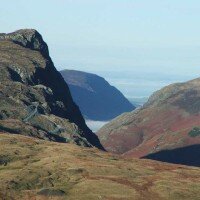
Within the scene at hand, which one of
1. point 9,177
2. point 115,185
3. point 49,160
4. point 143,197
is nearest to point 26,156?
point 49,160

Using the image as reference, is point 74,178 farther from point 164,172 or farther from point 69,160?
point 164,172

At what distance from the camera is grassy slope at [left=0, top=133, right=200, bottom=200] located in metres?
148

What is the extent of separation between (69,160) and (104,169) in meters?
13.7

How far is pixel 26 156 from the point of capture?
184 metres

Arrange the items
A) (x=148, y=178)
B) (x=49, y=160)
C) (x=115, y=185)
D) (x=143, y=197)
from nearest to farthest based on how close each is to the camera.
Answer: (x=143, y=197) → (x=115, y=185) → (x=148, y=178) → (x=49, y=160)

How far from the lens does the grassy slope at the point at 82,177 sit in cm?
14775

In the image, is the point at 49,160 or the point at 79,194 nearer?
the point at 79,194

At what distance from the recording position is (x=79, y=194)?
14688 cm

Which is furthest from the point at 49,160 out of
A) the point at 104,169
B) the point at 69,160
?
the point at 104,169

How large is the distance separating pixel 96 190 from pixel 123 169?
30.0m

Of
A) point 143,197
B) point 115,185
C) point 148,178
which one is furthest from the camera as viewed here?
point 148,178

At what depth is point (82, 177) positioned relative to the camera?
534 feet

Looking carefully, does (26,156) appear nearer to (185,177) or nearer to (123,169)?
(123,169)

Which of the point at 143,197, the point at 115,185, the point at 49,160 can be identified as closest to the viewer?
the point at 143,197
